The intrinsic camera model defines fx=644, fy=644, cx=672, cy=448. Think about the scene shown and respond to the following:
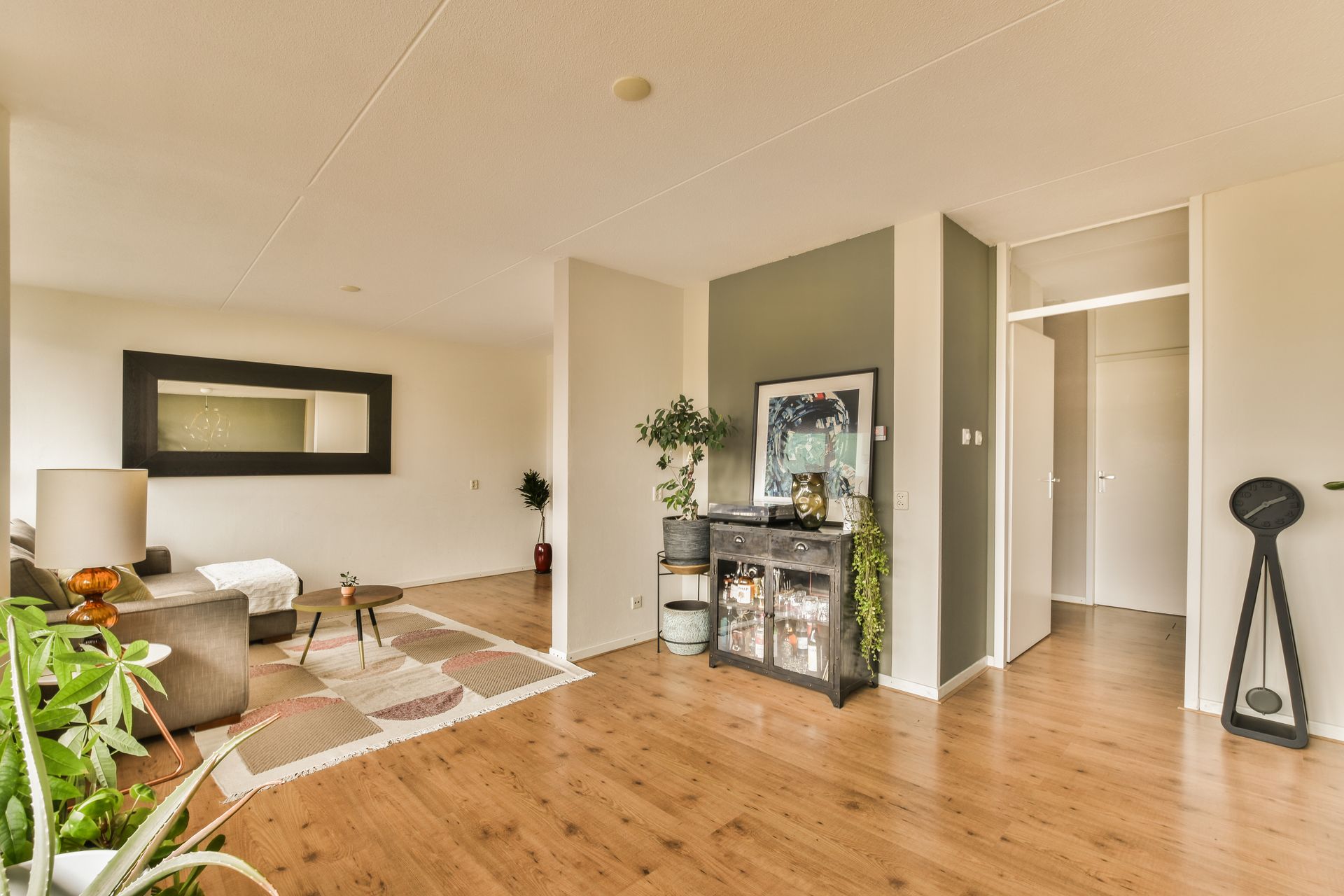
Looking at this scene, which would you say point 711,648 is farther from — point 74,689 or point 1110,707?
point 74,689

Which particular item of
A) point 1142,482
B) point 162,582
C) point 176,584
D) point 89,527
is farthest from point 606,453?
point 1142,482

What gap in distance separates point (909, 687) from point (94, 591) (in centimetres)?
376

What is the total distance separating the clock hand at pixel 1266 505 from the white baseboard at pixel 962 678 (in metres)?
1.54

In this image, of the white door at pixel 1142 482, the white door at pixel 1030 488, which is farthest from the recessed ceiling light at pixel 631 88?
the white door at pixel 1142 482

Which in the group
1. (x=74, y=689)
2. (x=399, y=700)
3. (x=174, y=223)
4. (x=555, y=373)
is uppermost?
(x=174, y=223)

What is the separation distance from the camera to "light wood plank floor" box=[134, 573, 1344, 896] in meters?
2.02

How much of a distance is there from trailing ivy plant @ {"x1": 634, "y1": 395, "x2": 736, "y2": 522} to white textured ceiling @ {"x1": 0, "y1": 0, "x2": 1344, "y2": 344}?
3.54ft

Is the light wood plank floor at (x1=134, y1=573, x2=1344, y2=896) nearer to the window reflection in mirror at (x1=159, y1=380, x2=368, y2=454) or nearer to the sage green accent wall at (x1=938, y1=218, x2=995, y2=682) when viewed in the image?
the sage green accent wall at (x1=938, y1=218, x2=995, y2=682)

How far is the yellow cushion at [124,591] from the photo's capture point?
3.47 meters

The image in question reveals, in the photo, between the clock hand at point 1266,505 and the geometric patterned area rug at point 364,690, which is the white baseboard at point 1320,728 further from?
the geometric patterned area rug at point 364,690

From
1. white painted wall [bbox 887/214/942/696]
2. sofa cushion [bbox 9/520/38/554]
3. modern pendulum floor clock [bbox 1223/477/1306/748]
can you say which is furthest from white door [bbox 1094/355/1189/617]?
sofa cushion [bbox 9/520/38/554]

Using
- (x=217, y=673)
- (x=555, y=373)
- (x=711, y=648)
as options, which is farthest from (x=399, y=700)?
(x=555, y=373)

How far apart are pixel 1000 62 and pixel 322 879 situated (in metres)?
3.41

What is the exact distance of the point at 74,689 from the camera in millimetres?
733
